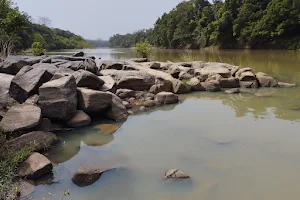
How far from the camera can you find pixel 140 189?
3723mm

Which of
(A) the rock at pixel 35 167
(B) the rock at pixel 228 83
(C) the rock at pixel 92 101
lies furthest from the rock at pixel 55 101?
(B) the rock at pixel 228 83

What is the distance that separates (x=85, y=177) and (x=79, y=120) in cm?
244

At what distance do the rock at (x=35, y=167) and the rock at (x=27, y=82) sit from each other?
2.68m

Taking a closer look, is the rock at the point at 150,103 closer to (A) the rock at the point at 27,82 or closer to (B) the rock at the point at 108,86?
(B) the rock at the point at 108,86

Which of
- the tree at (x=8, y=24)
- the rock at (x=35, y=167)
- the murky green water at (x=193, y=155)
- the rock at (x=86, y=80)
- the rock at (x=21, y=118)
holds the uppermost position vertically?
the tree at (x=8, y=24)

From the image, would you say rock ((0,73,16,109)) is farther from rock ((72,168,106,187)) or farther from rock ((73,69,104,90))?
rock ((72,168,106,187))

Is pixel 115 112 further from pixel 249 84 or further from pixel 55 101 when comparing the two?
pixel 249 84

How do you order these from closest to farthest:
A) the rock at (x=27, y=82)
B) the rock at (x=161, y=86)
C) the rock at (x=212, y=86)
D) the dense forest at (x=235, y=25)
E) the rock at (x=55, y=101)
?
the rock at (x=55, y=101) < the rock at (x=27, y=82) < the rock at (x=161, y=86) < the rock at (x=212, y=86) < the dense forest at (x=235, y=25)

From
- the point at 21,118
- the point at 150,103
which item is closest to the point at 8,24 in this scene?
the point at 150,103

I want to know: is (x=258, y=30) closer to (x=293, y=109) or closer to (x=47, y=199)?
(x=293, y=109)

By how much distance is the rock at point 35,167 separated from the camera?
3930mm

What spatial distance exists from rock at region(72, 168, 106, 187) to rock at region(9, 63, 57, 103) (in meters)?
3.23

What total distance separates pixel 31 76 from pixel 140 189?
14.3 ft

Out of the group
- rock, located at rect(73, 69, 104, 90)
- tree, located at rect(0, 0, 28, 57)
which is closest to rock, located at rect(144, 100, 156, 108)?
rock, located at rect(73, 69, 104, 90)
